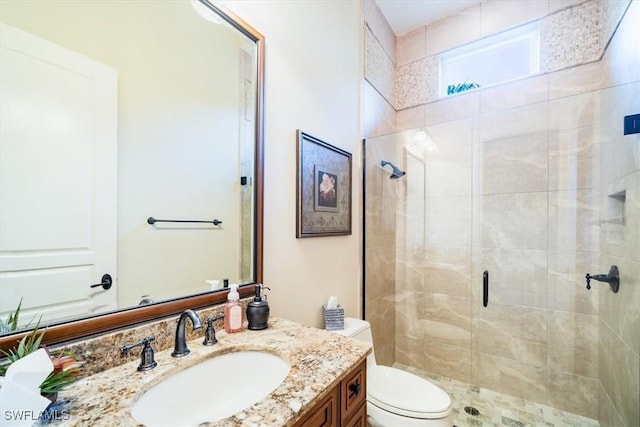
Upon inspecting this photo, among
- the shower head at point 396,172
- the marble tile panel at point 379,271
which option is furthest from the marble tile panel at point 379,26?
the marble tile panel at point 379,271

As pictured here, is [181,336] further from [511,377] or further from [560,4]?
[560,4]

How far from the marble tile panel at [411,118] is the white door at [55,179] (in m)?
2.33

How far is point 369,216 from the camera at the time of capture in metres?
2.16

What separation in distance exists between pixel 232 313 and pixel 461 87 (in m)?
2.49

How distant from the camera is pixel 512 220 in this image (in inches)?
81.8

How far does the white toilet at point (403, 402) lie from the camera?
4.09 feet

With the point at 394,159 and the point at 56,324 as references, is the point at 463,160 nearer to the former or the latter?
the point at 394,159

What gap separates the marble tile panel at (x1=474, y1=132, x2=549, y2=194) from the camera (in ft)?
6.55

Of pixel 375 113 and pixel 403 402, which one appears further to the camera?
pixel 375 113

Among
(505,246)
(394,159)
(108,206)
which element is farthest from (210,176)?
(505,246)

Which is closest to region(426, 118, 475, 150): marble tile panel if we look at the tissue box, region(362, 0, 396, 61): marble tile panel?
region(362, 0, 396, 61): marble tile panel

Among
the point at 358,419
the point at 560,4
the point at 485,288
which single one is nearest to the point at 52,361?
the point at 358,419

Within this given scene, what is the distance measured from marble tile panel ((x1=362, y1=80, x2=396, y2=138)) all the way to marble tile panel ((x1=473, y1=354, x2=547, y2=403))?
191 centimetres

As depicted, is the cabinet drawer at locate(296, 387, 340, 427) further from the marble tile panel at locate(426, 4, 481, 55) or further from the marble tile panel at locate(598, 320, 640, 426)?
the marble tile panel at locate(426, 4, 481, 55)
